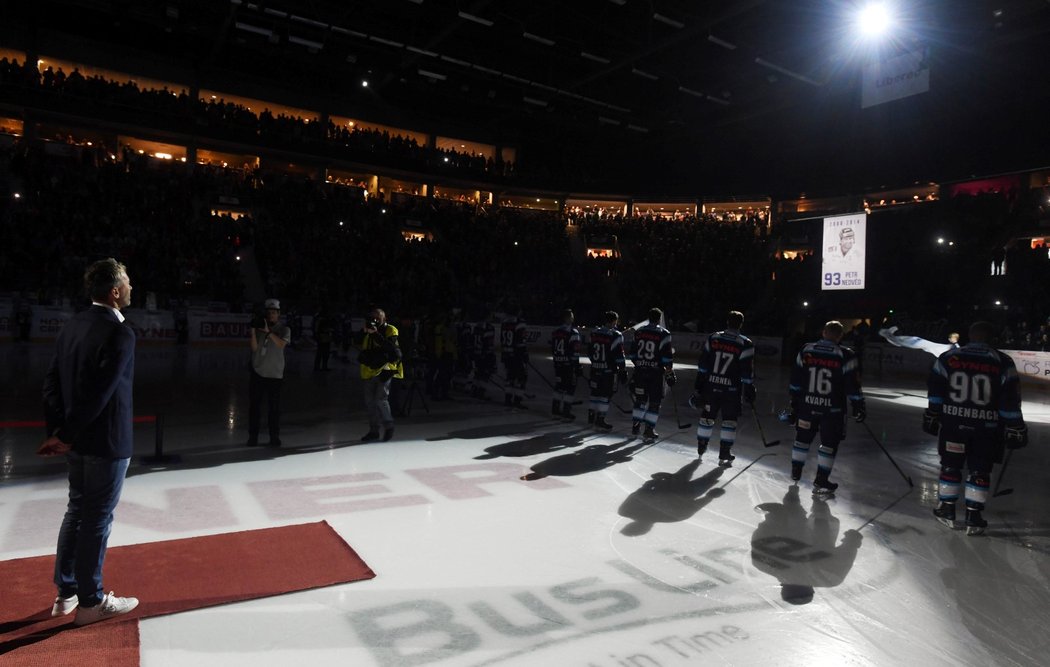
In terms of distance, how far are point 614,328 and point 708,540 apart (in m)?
5.46

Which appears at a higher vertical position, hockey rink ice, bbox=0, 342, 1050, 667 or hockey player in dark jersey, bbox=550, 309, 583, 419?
hockey player in dark jersey, bbox=550, 309, 583, 419

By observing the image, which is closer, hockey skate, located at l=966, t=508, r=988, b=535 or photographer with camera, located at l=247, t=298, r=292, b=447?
hockey skate, located at l=966, t=508, r=988, b=535

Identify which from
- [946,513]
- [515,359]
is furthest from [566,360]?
[946,513]

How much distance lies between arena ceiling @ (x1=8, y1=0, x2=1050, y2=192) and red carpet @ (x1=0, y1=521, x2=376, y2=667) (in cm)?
2127

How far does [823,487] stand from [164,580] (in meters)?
6.03

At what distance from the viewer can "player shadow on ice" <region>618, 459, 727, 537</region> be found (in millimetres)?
5453

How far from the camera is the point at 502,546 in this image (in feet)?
15.3

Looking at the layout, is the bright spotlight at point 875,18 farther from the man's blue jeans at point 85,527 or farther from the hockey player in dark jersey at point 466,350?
the man's blue jeans at point 85,527

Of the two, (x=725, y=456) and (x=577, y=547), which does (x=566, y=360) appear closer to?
(x=725, y=456)

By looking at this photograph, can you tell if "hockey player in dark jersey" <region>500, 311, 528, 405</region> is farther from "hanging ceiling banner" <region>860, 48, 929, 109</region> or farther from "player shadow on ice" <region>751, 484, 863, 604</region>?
"hanging ceiling banner" <region>860, 48, 929, 109</region>

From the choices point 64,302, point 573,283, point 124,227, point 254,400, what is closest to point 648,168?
point 573,283

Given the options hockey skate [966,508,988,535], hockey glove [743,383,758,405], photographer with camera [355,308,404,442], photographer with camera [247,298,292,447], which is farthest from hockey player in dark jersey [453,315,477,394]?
hockey skate [966,508,988,535]

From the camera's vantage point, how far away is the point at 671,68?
91.0 feet

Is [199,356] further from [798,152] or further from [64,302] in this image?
[798,152]
